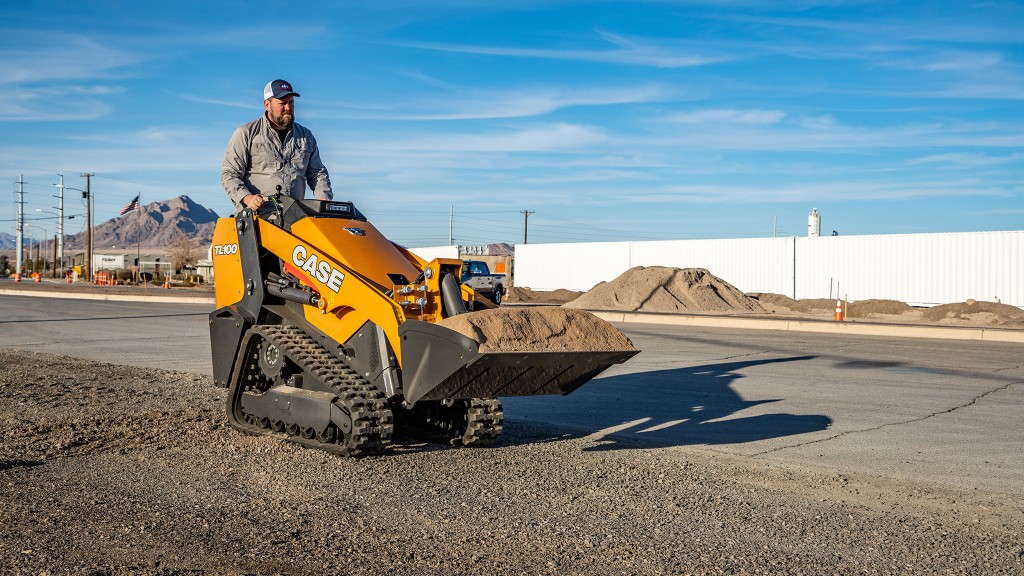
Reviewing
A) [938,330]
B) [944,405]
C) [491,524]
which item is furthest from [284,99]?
[938,330]

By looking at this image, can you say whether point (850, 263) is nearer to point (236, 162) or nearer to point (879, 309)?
point (879, 309)

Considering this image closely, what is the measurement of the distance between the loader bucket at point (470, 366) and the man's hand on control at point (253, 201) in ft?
5.95

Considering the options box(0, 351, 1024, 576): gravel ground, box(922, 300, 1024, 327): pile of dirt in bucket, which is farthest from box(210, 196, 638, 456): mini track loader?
box(922, 300, 1024, 327): pile of dirt in bucket

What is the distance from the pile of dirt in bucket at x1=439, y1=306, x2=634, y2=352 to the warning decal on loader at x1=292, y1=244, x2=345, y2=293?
3.48 feet

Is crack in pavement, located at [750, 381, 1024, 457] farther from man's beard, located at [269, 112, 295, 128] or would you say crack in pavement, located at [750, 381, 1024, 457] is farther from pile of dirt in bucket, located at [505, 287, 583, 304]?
pile of dirt in bucket, located at [505, 287, 583, 304]

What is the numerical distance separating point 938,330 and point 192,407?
1929 cm

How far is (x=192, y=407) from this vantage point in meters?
9.01

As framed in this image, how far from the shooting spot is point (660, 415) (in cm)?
926

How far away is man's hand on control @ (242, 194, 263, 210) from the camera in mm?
7027

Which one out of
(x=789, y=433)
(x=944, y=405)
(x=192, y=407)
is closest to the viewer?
(x=789, y=433)

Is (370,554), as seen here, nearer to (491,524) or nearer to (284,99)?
(491,524)

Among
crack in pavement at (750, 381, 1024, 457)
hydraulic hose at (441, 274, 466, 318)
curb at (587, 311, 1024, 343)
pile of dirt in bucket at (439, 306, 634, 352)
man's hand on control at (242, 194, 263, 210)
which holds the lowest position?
crack in pavement at (750, 381, 1024, 457)

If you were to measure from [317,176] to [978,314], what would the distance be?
29.4m

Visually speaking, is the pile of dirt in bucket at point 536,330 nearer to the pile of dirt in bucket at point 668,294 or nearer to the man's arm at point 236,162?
the man's arm at point 236,162
